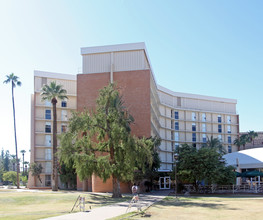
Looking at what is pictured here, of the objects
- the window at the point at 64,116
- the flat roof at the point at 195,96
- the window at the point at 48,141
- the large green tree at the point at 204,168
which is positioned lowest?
the large green tree at the point at 204,168

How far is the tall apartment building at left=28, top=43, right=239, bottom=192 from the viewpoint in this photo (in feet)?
157

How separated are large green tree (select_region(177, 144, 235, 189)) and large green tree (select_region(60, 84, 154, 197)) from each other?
621cm

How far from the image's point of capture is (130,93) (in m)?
48.0

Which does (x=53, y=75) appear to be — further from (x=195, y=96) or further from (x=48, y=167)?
(x=195, y=96)

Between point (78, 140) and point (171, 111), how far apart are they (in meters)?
45.2

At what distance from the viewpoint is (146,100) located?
4750 cm

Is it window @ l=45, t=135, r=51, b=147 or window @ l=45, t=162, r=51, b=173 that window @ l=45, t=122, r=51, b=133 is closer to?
window @ l=45, t=135, r=51, b=147

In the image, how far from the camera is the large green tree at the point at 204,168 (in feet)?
120

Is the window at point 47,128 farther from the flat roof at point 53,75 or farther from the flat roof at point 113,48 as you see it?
the flat roof at point 113,48

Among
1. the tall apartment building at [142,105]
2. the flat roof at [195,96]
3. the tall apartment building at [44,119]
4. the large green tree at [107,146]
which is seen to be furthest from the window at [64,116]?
the large green tree at [107,146]

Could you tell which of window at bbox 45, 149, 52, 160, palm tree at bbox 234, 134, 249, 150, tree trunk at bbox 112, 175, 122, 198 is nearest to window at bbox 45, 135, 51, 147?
window at bbox 45, 149, 52, 160

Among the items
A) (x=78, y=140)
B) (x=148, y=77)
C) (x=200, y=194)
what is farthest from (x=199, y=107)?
(x=78, y=140)

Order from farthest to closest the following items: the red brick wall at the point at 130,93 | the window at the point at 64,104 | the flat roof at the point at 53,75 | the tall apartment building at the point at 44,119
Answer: the window at the point at 64,104, the tall apartment building at the point at 44,119, the flat roof at the point at 53,75, the red brick wall at the point at 130,93

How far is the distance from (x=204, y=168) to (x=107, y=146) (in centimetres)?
1081
